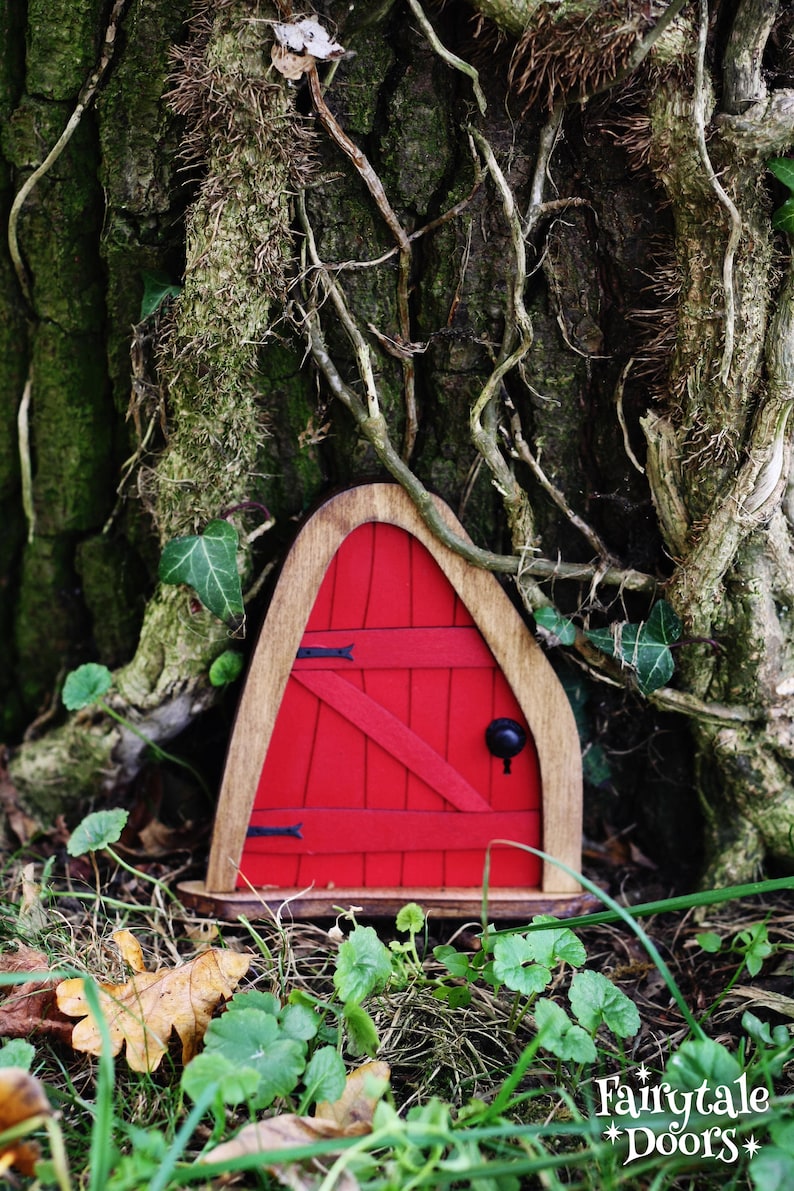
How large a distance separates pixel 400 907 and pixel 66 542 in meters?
1.12

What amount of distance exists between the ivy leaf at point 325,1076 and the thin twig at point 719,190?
4.48 feet

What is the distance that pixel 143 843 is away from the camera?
2.02m

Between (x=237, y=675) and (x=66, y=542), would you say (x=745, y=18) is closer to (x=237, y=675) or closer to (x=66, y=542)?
(x=237, y=675)

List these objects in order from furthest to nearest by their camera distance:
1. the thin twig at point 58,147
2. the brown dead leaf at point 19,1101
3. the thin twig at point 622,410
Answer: the thin twig at point 622,410
the thin twig at point 58,147
the brown dead leaf at point 19,1101

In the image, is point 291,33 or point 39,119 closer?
point 291,33

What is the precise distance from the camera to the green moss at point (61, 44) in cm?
163

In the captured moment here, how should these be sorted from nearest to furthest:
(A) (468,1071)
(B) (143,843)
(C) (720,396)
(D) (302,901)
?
(A) (468,1071), (C) (720,396), (D) (302,901), (B) (143,843)

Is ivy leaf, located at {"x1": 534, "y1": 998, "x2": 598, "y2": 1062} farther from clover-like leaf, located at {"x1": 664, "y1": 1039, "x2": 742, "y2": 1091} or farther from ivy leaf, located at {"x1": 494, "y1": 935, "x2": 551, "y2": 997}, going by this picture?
clover-like leaf, located at {"x1": 664, "y1": 1039, "x2": 742, "y2": 1091}

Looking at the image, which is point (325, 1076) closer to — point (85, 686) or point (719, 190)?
point (85, 686)

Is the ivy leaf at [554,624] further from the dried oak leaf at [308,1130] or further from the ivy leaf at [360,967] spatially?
the dried oak leaf at [308,1130]

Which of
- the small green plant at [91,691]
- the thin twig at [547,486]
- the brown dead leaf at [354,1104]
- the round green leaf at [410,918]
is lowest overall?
the brown dead leaf at [354,1104]

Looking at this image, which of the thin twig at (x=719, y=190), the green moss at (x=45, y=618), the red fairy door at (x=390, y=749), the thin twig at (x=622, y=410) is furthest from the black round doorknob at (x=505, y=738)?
the green moss at (x=45, y=618)

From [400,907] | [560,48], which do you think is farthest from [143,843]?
[560,48]

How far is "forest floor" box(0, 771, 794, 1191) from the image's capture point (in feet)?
3.79
